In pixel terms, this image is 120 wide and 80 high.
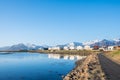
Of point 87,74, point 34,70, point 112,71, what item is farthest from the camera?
point 34,70

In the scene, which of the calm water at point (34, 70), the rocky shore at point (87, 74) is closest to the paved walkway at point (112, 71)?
the rocky shore at point (87, 74)

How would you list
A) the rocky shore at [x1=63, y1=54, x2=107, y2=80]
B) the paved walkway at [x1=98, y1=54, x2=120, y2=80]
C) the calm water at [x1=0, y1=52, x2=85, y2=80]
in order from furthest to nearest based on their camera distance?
1. the calm water at [x1=0, y1=52, x2=85, y2=80]
2. the rocky shore at [x1=63, y1=54, x2=107, y2=80]
3. the paved walkway at [x1=98, y1=54, x2=120, y2=80]

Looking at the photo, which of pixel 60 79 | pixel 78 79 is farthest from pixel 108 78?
pixel 60 79

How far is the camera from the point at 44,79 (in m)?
41.0

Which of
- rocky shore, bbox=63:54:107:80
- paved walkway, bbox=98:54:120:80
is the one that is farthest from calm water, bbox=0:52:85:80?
paved walkway, bbox=98:54:120:80

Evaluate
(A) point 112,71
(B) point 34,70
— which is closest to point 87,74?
(A) point 112,71

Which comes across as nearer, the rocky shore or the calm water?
the rocky shore

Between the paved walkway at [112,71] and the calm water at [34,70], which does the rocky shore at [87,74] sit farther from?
the calm water at [34,70]

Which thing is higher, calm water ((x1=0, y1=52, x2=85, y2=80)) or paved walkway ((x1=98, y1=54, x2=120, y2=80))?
paved walkway ((x1=98, y1=54, x2=120, y2=80))

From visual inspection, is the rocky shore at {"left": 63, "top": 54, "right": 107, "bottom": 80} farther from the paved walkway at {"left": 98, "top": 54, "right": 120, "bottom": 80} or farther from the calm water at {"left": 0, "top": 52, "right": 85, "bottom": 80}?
the calm water at {"left": 0, "top": 52, "right": 85, "bottom": 80}

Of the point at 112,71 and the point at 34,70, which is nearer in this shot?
the point at 112,71

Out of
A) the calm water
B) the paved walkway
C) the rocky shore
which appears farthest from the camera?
the calm water

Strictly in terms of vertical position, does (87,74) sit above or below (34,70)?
above

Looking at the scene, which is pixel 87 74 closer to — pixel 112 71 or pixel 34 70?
pixel 112 71
